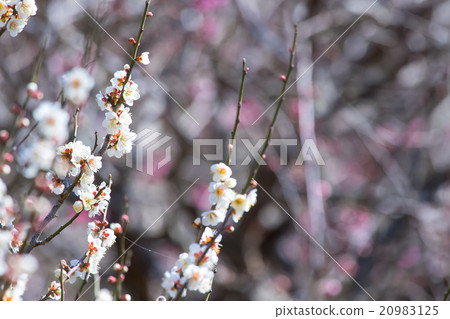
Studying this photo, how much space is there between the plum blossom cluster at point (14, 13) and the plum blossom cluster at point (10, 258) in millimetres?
390

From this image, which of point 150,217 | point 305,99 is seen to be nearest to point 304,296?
point 305,99

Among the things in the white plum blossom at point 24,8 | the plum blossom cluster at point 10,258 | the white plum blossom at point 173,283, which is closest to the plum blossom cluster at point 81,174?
the plum blossom cluster at point 10,258

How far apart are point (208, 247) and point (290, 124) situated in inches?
86.2

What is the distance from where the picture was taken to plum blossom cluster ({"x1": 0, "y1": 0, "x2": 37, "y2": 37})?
1.16 meters

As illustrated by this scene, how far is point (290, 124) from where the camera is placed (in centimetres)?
312

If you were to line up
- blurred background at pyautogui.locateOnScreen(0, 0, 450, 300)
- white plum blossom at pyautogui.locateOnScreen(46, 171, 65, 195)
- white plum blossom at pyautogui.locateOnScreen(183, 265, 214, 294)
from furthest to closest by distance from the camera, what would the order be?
blurred background at pyautogui.locateOnScreen(0, 0, 450, 300), white plum blossom at pyautogui.locateOnScreen(46, 171, 65, 195), white plum blossom at pyautogui.locateOnScreen(183, 265, 214, 294)

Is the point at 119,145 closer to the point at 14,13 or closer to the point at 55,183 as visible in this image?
the point at 55,183

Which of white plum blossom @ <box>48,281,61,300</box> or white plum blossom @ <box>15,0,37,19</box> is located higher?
white plum blossom @ <box>15,0,37,19</box>

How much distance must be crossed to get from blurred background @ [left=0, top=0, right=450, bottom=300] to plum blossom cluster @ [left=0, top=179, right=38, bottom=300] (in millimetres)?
1771

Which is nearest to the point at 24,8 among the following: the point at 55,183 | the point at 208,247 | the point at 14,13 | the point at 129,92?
the point at 14,13

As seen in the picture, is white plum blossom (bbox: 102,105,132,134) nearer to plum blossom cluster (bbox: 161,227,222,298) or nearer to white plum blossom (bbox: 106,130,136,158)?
white plum blossom (bbox: 106,130,136,158)

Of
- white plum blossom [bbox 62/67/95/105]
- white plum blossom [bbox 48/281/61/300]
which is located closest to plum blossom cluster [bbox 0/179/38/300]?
white plum blossom [bbox 48/281/61/300]

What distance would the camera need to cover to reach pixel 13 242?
1.06 meters

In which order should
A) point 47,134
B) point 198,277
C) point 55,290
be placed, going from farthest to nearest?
point 55,290, point 198,277, point 47,134
